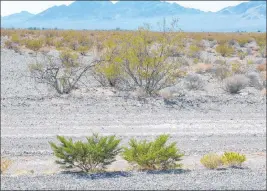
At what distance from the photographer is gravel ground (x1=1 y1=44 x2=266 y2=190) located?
8617 millimetres

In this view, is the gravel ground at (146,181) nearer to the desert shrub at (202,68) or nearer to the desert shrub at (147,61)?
the desert shrub at (147,61)

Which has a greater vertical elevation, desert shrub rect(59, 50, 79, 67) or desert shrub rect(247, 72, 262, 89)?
desert shrub rect(59, 50, 79, 67)

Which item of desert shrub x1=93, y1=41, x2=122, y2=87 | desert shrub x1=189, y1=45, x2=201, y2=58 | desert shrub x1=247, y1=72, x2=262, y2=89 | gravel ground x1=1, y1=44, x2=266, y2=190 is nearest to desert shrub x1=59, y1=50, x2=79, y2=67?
desert shrub x1=93, y1=41, x2=122, y2=87

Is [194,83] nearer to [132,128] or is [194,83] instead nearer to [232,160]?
[132,128]

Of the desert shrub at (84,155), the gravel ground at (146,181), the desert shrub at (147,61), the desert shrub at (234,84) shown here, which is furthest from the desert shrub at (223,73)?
the gravel ground at (146,181)

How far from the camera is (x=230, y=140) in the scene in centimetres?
1355

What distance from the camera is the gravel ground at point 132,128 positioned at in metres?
8.62

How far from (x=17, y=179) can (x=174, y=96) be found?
37.6 feet

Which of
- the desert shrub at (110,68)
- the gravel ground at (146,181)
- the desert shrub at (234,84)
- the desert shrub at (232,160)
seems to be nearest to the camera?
the gravel ground at (146,181)

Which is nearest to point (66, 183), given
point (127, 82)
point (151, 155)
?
point (151, 155)

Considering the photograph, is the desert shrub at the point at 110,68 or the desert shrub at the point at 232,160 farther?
the desert shrub at the point at 110,68

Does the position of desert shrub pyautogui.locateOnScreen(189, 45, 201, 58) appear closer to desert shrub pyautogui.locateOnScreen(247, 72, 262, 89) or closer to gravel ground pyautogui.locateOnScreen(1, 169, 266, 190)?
desert shrub pyautogui.locateOnScreen(247, 72, 262, 89)

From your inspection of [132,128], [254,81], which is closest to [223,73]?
[254,81]

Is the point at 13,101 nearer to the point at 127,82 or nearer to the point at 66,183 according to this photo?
the point at 127,82
